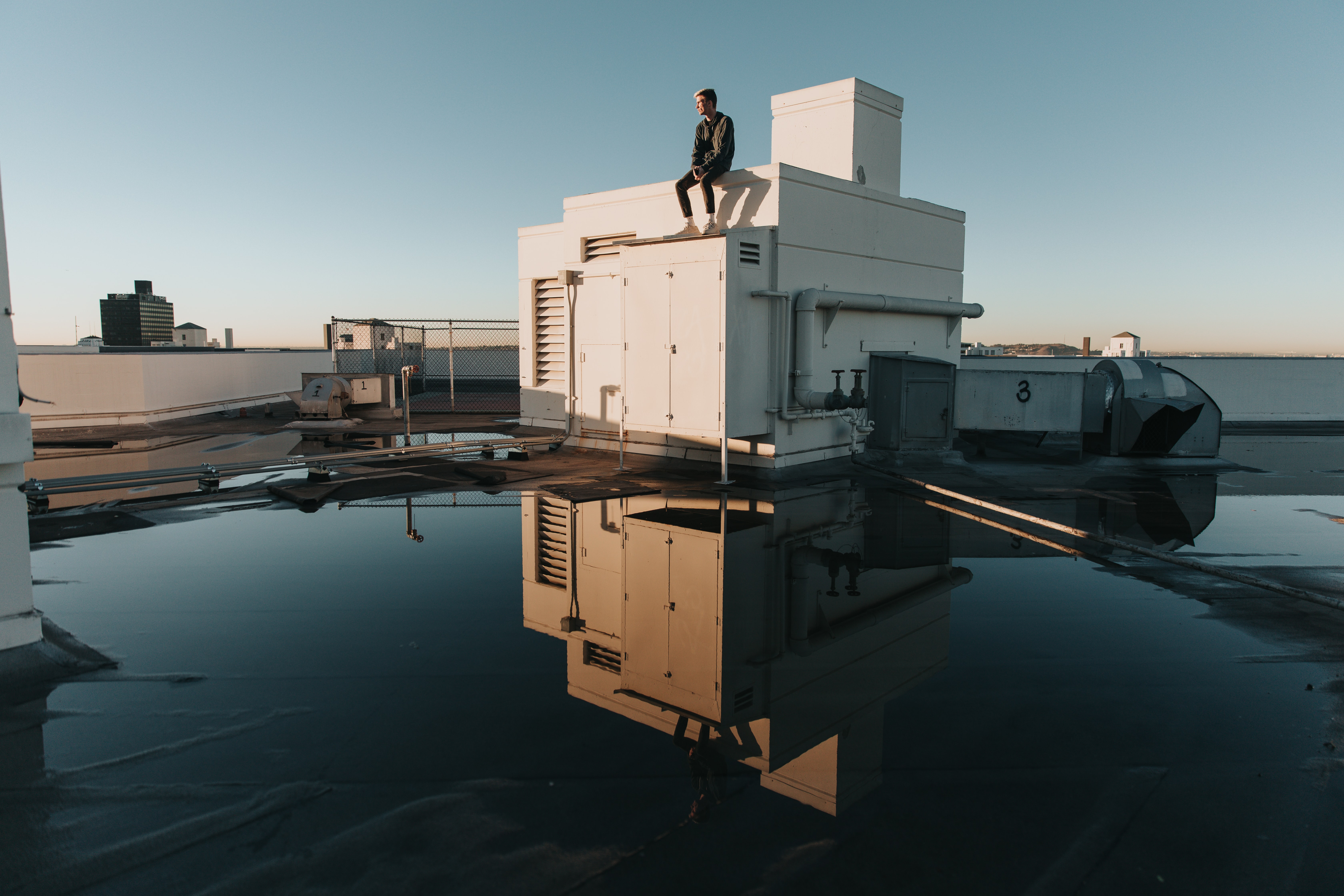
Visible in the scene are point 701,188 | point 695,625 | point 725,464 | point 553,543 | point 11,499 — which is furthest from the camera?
point 701,188

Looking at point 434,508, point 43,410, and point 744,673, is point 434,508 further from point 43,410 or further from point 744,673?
point 43,410

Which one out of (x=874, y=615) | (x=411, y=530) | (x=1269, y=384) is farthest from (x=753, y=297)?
(x=1269, y=384)

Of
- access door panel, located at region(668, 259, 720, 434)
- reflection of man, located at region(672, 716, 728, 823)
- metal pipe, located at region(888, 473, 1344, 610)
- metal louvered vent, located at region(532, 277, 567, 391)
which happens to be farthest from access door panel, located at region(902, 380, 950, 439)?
reflection of man, located at region(672, 716, 728, 823)

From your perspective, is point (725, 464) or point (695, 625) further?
point (725, 464)

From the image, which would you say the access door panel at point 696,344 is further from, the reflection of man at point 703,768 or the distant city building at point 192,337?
the distant city building at point 192,337

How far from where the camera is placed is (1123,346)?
2669cm

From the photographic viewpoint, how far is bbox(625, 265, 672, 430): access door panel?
10617mm

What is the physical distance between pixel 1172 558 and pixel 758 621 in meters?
3.96

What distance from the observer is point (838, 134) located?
13461 millimetres

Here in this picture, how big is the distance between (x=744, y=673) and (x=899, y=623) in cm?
128

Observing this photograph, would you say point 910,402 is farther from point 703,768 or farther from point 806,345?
point 703,768

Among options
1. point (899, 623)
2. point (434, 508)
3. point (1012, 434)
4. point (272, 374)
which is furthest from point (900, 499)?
point (272, 374)

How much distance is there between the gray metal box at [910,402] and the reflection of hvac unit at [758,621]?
4359 millimetres

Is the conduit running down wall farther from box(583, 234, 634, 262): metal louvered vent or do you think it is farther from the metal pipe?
box(583, 234, 634, 262): metal louvered vent
